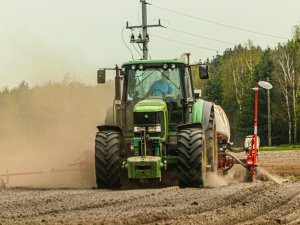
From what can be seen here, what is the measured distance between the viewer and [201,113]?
50.2ft

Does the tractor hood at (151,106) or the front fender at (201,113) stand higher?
the tractor hood at (151,106)

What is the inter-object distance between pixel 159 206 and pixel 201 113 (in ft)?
17.1

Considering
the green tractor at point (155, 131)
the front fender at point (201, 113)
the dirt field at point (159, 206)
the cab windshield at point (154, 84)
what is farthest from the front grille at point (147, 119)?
the dirt field at point (159, 206)

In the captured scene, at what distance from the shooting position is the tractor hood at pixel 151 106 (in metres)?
14.4

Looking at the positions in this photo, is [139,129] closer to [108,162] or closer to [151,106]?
[151,106]

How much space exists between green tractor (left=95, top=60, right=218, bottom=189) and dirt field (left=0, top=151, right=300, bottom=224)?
0.88m

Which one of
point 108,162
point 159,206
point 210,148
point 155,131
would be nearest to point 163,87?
point 155,131

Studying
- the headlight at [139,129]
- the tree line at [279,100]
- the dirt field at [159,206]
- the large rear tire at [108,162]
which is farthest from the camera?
the tree line at [279,100]

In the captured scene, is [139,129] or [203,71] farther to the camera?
[203,71]

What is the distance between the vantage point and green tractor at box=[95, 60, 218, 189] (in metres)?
13.9

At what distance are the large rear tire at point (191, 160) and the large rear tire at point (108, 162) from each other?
119 cm

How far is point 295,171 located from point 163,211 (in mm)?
12077

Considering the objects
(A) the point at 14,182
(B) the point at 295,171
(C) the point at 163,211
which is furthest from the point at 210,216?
(B) the point at 295,171

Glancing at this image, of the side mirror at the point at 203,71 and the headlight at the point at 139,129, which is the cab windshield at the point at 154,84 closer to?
the side mirror at the point at 203,71
